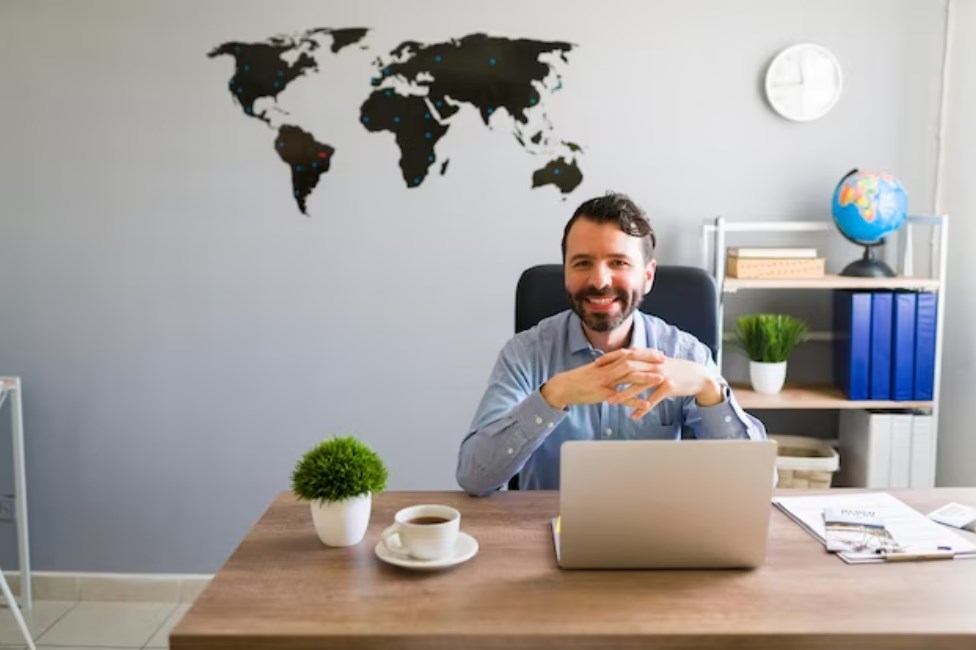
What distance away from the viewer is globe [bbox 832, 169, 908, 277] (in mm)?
2625

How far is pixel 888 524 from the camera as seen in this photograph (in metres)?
1.50

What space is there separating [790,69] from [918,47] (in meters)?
0.40

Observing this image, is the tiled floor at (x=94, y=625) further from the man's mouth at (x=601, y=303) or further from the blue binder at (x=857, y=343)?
the blue binder at (x=857, y=343)

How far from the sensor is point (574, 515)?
1.28 m

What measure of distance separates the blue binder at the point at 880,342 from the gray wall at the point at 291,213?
40 centimetres

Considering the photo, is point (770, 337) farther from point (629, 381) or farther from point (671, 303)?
point (629, 381)

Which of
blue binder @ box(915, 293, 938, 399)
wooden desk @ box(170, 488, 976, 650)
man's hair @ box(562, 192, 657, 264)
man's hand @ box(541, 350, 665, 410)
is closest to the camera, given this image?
wooden desk @ box(170, 488, 976, 650)

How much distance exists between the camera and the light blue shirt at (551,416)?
163 centimetres

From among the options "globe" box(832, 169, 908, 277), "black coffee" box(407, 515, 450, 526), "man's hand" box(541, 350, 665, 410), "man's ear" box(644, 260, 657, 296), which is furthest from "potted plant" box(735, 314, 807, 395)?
"black coffee" box(407, 515, 450, 526)

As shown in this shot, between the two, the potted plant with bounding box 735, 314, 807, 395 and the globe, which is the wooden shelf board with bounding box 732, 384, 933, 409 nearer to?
the potted plant with bounding box 735, 314, 807, 395

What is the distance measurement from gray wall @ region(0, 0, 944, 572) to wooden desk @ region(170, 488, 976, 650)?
160 cm

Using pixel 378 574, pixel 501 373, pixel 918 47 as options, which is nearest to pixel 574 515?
pixel 378 574

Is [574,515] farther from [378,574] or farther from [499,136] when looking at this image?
[499,136]

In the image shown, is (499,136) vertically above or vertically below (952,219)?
above
